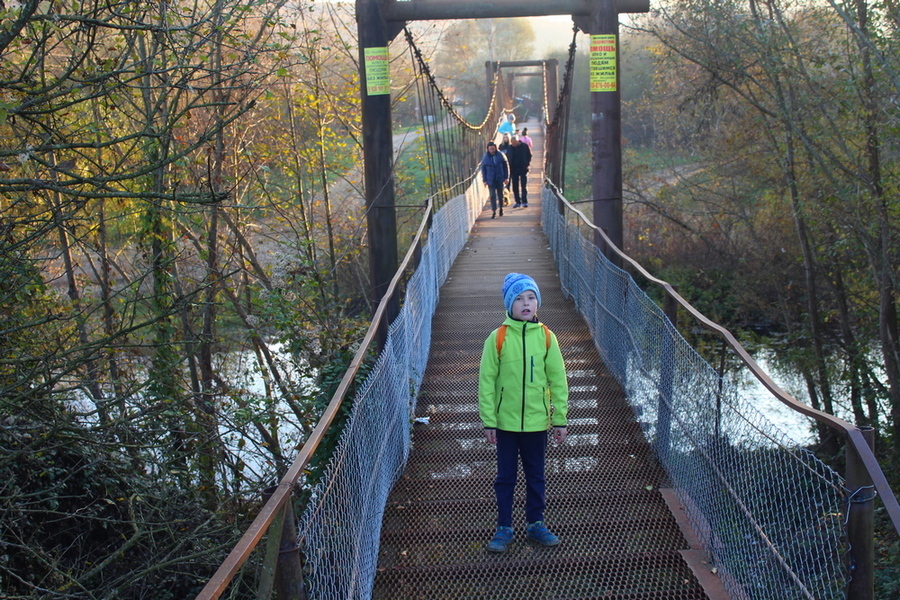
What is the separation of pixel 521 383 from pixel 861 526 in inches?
66.8

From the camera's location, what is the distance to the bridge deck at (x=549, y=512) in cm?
375

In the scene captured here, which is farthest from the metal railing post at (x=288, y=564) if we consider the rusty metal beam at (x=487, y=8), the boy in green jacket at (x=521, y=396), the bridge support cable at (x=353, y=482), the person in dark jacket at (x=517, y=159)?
the person in dark jacket at (x=517, y=159)

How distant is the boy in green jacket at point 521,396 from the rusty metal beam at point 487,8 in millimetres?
4404

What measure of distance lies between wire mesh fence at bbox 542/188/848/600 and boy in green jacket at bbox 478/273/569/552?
0.71 m

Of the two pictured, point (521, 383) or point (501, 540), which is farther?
point (501, 540)

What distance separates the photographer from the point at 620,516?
4.37 metres

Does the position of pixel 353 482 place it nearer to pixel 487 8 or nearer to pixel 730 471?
pixel 730 471

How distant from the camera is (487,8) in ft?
25.0

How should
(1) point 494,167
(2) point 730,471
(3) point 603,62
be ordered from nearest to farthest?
(2) point 730,471 → (3) point 603,62 → (1) point 494,167

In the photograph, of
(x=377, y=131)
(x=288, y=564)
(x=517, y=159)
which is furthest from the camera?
(x=517, y=159)

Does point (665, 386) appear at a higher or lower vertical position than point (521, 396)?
lower

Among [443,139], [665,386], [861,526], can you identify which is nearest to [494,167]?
[443,139]

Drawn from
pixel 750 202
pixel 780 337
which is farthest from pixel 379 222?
pixel 780 337

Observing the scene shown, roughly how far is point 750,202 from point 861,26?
6.72m
